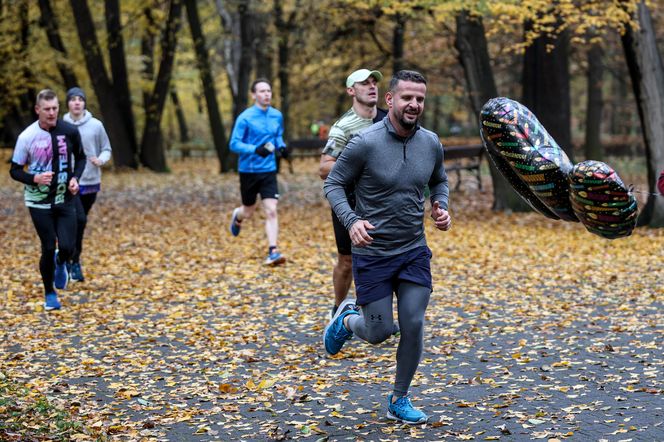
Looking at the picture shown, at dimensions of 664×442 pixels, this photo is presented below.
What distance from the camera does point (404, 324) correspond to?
563cm

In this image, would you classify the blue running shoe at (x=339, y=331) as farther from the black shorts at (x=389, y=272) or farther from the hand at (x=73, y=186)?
the hand at (x=73, y=186)

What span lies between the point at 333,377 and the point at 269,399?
0.68 metres

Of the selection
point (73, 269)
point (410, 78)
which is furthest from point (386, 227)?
point (73, 269)

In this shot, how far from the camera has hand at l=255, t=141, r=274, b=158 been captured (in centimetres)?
1107

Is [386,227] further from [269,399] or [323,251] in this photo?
[323,251]

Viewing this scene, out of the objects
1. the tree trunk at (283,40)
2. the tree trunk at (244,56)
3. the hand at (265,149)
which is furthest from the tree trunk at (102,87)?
the hand at (265,149)

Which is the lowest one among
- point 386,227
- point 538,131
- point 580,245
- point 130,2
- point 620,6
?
point 580,245

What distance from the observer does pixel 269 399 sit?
20.7 ft

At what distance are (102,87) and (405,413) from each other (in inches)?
1027

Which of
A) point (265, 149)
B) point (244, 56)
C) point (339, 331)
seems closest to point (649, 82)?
point (265, 149)

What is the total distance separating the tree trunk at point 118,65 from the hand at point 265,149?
19.5m

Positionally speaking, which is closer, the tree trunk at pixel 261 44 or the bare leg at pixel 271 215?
the bare leg at pixel 271 215

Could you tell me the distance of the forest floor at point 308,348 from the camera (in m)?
5.73

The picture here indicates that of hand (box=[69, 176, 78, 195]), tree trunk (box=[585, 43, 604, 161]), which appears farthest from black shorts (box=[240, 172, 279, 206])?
tree trunk (box=[585, 43, 604, 161])
